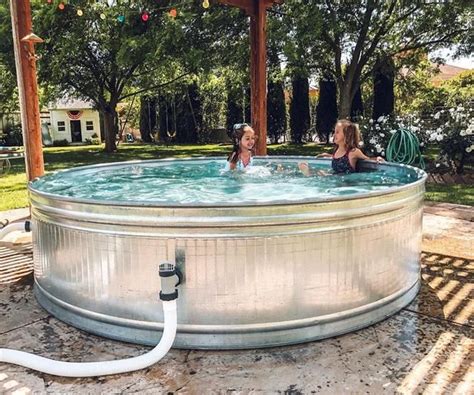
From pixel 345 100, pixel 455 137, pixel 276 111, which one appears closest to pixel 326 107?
pixel 276 111

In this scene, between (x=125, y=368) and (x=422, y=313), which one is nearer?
(x=125, y=368)

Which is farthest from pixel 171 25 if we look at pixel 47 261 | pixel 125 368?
pixel 125 368

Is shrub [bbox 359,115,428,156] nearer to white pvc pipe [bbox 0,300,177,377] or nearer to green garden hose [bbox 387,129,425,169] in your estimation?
green garden hose [bbox 387,129,425,169]

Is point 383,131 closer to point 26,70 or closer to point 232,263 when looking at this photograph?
point 26,70

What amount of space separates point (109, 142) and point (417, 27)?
10.9m

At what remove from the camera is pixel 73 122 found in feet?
92.6

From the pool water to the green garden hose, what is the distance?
98cm

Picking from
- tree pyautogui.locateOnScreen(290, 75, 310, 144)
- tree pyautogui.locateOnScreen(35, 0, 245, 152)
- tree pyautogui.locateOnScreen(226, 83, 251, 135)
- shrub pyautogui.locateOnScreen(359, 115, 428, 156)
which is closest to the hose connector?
shrub pyautogui.locateOnScreen(359, 115, 428, 156)

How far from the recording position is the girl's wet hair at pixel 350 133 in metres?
4.34

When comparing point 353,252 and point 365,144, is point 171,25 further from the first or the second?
point 353,252

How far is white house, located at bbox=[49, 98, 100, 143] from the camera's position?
27759 millimetres

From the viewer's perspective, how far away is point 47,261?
9.53 feet

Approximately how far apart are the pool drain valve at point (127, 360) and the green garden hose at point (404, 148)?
401 cm

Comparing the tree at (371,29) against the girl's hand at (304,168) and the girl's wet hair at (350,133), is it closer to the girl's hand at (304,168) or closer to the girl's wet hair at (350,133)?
the girl's hand at (304,168)
